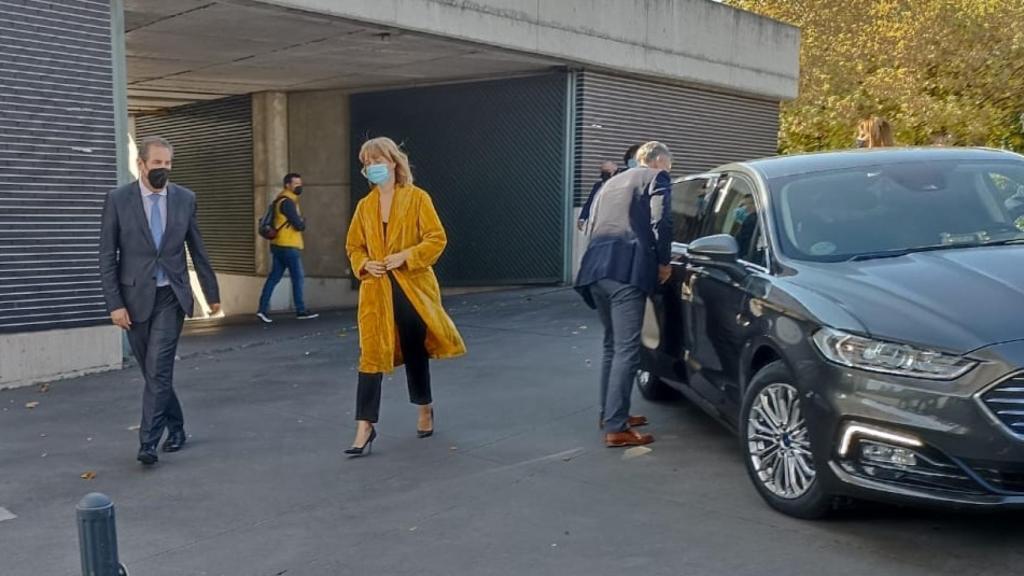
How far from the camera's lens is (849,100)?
78.1ft

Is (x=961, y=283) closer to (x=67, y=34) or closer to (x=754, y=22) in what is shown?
(x=67, y=34)

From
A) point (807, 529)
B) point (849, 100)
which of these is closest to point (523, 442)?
point (807, 529)

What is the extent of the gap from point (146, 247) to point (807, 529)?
12.9 feet

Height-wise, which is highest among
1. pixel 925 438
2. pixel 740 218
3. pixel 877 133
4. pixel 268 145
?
pixel 268 145

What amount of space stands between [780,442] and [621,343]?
140cm

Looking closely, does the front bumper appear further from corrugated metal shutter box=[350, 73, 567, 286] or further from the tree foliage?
the tree foliage

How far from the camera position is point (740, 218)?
18.3ft

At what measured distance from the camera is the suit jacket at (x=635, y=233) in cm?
569

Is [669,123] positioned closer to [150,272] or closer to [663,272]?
[663,272]

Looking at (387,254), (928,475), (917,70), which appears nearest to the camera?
(928,475)

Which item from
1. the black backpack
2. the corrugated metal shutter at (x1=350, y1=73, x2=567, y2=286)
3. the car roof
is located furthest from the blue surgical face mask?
the corrugated metal shutter at (x1=350, y1=73, x2=567, y2=286)

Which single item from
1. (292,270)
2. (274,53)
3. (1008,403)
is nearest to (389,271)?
(1008,403)

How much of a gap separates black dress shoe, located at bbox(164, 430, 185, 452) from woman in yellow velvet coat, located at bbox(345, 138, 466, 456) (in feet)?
3.69

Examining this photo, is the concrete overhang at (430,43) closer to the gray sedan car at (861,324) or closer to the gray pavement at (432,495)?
the gray pavement at (432,495)
